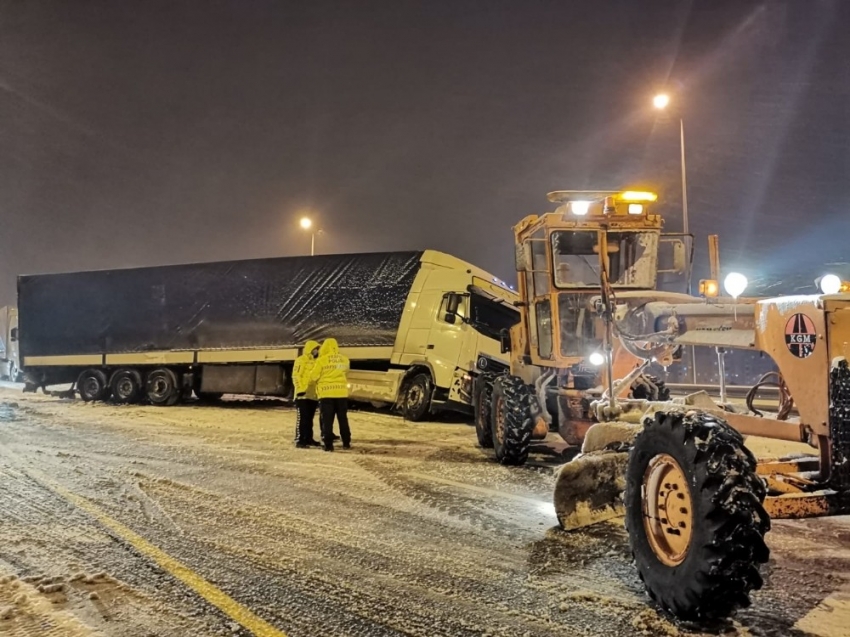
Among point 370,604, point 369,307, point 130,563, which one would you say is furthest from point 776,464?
point 369,307

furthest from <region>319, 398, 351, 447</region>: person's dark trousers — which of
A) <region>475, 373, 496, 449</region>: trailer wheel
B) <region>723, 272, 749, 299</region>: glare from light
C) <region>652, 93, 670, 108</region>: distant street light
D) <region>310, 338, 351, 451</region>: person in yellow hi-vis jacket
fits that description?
<region>652, 93, 670, 108</region>: distant street light

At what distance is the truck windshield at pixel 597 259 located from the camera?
7.40 metres

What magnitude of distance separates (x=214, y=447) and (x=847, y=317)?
837cm

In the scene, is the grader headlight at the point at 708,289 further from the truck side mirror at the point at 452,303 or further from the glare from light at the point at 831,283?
the truck side mirror at the point at 452,303

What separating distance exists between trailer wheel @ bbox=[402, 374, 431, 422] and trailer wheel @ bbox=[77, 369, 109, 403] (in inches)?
358

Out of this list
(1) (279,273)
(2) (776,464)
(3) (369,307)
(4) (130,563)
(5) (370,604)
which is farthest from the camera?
(1) (279,273)

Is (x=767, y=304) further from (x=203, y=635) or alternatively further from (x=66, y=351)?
(x=66, y=351)

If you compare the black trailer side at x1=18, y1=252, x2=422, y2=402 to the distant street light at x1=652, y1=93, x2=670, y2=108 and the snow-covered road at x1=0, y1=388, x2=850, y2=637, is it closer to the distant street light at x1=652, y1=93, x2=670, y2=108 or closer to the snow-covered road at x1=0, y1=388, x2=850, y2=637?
the snow-covered road at x1=0, y1=388, x2=850, y2=637

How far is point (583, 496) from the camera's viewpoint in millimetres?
5094

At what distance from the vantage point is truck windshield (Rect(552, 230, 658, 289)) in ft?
24.3

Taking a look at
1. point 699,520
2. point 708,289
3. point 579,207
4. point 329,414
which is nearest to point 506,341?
point 329,414

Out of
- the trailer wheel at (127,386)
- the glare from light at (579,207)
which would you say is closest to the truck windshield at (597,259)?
the glare from light at (579,207)

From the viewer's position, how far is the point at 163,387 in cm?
1666

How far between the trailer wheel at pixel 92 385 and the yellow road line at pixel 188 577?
40.1 ft
